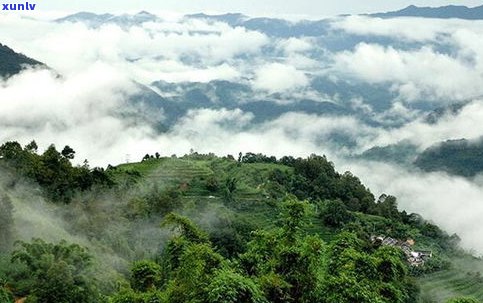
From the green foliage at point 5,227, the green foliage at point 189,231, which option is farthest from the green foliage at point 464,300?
the green foliage at point 5,227

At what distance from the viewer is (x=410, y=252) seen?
10600 centimetres

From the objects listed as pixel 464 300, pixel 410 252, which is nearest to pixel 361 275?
pixel 464 300

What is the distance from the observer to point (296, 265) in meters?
19.2

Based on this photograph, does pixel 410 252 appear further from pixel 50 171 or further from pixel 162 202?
pixel 50 171

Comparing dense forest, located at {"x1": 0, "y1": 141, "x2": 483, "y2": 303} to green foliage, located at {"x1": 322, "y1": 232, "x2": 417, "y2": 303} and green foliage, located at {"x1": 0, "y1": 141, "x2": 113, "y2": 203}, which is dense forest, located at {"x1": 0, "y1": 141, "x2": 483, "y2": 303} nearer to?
green foliage, located at {"x1": 322, "y1": 232, "x2": 417, "y2": 303}

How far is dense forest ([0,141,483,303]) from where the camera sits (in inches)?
718

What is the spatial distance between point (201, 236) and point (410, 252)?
91154 mm

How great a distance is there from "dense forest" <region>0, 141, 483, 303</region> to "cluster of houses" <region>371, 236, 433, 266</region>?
1.33 ft

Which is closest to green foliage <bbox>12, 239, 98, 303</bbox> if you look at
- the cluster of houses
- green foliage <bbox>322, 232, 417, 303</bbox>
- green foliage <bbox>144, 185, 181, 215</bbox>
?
green foliage <bbox>322, 232, 417, 303</bbox>

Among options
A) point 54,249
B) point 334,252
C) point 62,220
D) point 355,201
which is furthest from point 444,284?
point 334,252

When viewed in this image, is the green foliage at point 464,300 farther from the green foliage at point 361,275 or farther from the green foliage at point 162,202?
the green foliage at point 162,202

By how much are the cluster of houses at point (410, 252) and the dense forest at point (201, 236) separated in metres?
0.41

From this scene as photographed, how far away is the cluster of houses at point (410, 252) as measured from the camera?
10194cm

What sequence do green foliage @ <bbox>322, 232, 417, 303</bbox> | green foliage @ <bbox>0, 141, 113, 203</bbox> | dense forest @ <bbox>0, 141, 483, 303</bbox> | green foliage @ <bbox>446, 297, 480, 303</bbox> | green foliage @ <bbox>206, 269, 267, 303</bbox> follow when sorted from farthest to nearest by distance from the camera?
1. green foliage @ <bbox>0, 141, 113, 203</bbox>
2. dense forest @ <bbox>0, 141, 483, 303</bbox>
3. green foliage @ <bbox>446, 297, 480, 303</bbox>
4. green foliage @ <bbox>322, 232, 417, 303</bbox>
5. green foliage @ <bbox>206, 269, 267, 303</bbox>
